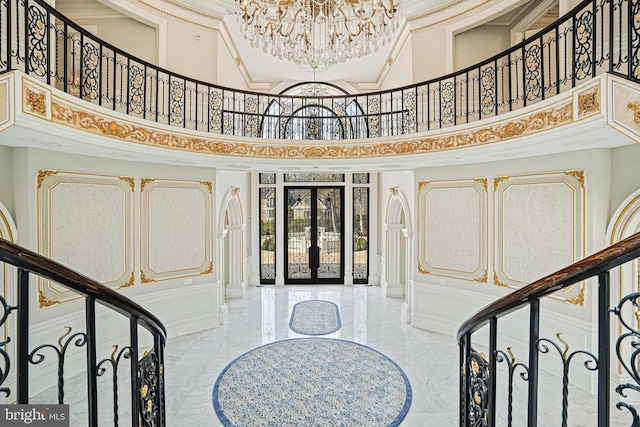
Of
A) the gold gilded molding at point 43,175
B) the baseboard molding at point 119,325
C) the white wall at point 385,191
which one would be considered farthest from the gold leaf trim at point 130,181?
the white wall at point 385,191

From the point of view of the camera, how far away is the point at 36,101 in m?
3.12

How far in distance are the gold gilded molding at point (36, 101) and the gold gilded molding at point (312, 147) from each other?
14cm

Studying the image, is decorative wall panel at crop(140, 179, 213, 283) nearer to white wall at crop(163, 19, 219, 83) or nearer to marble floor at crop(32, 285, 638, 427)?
marble floor at crop(32, 285, 638, 427)

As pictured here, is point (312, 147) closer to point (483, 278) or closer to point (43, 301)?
point (483, 278)

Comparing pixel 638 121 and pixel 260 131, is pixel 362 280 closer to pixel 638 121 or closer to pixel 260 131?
pixel 260 131

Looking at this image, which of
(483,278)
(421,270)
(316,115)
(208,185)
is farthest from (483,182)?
(208,185)

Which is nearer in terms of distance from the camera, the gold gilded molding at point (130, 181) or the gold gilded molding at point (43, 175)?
the gold gilded molding at point (43, 175)

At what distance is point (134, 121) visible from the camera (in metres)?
4.42

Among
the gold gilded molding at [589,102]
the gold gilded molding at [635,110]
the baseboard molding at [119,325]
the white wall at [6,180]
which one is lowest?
the baseboard molding at [119,325]

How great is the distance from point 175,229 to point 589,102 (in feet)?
20.8

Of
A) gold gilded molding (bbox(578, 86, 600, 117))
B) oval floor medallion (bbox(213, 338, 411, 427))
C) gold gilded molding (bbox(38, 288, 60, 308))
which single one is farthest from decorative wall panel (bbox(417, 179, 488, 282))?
gold gilded molding (bbox(38, 288, 60, 308))

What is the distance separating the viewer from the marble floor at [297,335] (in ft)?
12.7

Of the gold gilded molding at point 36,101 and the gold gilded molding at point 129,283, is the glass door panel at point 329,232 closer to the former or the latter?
the gold gilded molding at point 129,283

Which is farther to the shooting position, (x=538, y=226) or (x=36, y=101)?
(x=538, y=226)
